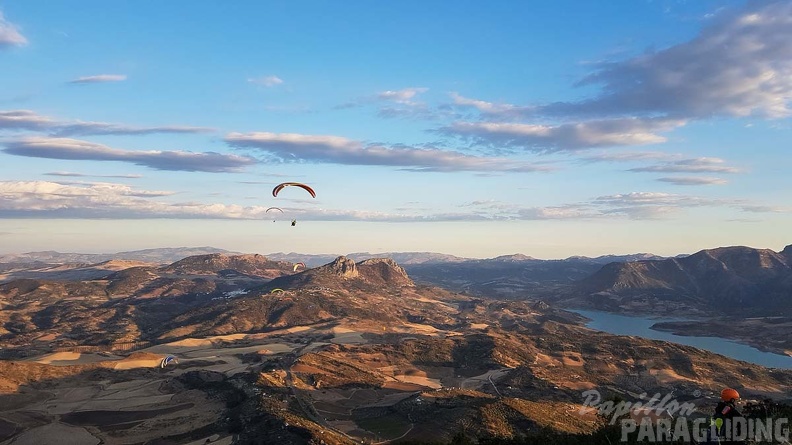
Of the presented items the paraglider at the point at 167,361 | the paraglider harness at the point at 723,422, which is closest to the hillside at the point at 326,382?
the paraglider at the point at 167,361

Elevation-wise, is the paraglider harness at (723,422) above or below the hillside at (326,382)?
above

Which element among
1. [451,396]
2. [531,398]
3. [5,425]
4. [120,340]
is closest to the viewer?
[5,425]

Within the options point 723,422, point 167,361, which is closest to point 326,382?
point 167,361

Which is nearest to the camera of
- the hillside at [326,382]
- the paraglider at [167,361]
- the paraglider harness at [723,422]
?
the paraglider harness at [723,422]

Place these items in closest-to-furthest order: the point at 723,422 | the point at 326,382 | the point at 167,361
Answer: the point at 723,422 → the point at 326,382 → the point at 167,361

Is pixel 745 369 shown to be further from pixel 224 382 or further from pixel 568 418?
pixel 224 382

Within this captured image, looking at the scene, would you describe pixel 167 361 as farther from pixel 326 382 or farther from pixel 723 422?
pixel 723 422

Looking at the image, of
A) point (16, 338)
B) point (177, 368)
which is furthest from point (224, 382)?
point (16, 338)

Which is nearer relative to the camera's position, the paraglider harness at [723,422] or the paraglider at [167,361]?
the paraglider harness at [723,422]

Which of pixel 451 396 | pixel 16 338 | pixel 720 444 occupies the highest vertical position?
pixel 720 444

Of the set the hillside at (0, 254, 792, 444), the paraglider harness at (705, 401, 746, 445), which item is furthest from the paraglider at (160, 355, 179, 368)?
the paraglider harness at (705, 401, 746, 445)

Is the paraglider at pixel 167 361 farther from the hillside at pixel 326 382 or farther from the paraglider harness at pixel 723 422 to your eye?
the paraglider harness at pixel 723 422
